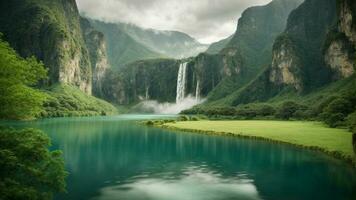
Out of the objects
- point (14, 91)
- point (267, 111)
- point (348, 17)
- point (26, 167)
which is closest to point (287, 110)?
point (267, 111)

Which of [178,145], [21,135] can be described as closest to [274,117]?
[178,145]

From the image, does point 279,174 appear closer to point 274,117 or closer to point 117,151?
point 117,151

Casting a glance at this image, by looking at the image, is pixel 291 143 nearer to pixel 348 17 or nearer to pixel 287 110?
pixel 287 110

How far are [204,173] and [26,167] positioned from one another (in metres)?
19.0

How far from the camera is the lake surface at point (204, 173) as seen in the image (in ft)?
84.3

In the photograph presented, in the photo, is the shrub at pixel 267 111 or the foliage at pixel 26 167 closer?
the foliage at pixel 26 167

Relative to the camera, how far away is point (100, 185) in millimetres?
27797

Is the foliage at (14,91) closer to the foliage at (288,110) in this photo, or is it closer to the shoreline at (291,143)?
the shoreline at (291,143)

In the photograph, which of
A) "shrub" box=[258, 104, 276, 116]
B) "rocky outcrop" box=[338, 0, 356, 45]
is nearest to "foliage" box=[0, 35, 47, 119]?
"shrub" box=[258, 104, 276, 116]

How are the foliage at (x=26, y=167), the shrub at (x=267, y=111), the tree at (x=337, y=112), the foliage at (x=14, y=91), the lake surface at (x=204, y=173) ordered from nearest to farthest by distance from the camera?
1. the foliage at (x=26, y=167)
2. the foliage at (x=14, y=91)
3. the lake surface at (x=204, y=173)
4. the tree at (x=337, y=112)
5. the shrub at (x=267, y=111)

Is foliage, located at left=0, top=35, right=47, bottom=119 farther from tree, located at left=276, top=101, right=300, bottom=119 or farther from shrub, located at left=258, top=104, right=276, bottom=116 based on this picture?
shrub, located at left=258, top=104, right=276, bottom=116

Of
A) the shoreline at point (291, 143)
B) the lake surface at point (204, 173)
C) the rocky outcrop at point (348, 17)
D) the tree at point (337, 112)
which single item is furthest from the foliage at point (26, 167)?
the rocky outcrop at point (348, 17)

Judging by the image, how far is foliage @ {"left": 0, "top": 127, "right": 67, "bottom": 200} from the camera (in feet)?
54.9

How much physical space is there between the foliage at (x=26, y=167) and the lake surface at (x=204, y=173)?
16.5 feet
